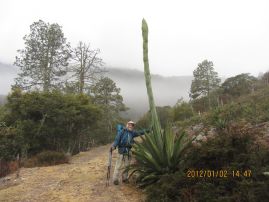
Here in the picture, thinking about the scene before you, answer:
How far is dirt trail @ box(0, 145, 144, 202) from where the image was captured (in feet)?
25.6

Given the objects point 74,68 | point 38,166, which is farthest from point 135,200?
point 74,68

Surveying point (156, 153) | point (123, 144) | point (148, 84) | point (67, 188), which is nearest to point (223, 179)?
point (156, 153)

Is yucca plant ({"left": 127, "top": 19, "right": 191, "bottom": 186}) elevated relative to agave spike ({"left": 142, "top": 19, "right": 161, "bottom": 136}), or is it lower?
lower

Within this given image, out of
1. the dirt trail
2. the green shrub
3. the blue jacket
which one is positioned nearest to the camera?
the green shrub

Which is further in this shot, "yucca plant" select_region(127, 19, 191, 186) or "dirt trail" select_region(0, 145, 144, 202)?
"dirt trail" select_region(0, 145, 144, 202)

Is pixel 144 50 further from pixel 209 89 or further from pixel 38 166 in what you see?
pixel 209 89

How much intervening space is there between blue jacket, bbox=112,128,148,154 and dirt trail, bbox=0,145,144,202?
90 centimetres

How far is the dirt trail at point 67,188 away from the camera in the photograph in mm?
7812

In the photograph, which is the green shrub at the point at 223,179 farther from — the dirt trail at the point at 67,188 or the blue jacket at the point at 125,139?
the blue jacket at the point at 125,139

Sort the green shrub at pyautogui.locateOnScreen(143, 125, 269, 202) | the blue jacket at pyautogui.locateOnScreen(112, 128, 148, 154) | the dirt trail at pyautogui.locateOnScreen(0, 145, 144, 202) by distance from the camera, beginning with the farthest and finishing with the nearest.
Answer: the blue jacket at pyautogui.locateOnScreen(112, 128, 148, 154) → the dirt trail at pyautogui.locateOnScreen(0, 145, 144, 202) → the green shrub at pyautogui.locateOnScreen(143, 125, 269, 202)

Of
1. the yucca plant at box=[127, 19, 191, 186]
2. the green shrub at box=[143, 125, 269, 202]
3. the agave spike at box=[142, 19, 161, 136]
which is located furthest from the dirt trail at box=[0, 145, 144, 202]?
the agave spike at box=[142, 19, 161, 136]

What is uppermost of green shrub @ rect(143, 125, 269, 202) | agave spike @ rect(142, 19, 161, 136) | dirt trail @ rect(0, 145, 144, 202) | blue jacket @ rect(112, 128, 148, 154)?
agave spike @ rect(142, 19, 161, 136)

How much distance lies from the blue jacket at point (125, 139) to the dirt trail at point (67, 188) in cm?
90

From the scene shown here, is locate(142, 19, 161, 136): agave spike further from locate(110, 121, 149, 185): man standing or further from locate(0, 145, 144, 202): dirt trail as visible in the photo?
locate(0, 145, 144, 202): dirt trail
